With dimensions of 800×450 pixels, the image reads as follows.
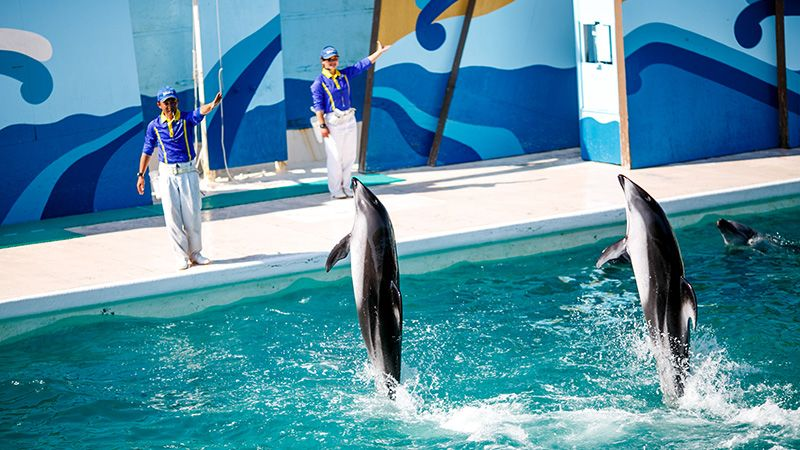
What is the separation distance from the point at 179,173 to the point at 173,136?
0.34 meters

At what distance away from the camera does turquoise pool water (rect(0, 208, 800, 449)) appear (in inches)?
278

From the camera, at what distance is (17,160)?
12477 mm

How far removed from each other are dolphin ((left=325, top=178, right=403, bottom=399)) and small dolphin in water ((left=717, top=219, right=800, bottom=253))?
4712 millimetres

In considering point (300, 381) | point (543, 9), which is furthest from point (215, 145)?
point (300, 381)

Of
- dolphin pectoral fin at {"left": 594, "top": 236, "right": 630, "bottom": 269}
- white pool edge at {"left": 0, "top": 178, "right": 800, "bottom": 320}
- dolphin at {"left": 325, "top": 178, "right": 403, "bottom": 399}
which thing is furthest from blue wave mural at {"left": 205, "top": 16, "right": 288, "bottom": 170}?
dolphin pectoral fin at {"left": 594, "top": 236, "right": 630, "bottom": 269}

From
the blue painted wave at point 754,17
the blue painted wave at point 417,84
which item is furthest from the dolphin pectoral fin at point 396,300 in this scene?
the blue painted wave at point 754,17

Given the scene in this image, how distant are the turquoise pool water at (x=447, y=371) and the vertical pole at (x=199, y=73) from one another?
4386 millimetres

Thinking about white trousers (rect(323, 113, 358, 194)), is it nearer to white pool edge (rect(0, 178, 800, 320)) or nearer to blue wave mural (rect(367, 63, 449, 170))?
blue wave mural (rect(367, 63, 449, 170))

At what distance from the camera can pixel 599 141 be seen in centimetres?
1414

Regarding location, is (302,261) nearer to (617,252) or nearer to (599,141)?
(617,252)

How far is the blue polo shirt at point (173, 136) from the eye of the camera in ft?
32.8

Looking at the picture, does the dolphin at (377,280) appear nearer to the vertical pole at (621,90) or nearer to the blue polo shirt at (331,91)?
the blue polo shirt at (331,91)

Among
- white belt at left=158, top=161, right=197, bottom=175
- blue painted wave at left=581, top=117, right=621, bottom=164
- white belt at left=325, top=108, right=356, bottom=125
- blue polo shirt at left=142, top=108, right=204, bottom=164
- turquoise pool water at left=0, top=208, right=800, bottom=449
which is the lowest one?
turquoise pool water at left=0, top=208, right=800, bottom=449

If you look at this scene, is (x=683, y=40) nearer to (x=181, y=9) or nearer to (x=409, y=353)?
(x=181, y=9)
